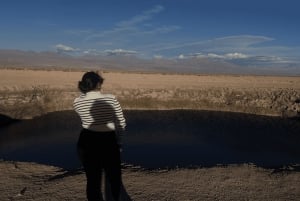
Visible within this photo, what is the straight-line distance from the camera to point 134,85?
50906 millimetres

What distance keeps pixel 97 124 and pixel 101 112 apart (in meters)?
0.22

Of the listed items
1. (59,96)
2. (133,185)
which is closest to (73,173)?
(133,185)

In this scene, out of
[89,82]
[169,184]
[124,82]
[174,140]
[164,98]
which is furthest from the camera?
[124,82]

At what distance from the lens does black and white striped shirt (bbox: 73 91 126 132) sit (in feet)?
22.9

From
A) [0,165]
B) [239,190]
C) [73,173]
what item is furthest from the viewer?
[0,165]

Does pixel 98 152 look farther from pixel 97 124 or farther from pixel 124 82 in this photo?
pixel 124 82

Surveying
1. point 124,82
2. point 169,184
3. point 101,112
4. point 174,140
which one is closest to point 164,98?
point 124,82

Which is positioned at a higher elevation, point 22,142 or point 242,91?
point 242,91

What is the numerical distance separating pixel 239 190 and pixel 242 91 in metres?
38.1

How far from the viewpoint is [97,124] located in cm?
705

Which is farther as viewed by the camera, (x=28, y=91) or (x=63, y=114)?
(x=28, y=91)

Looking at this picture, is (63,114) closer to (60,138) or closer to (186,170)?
(60,138)

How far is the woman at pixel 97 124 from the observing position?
22.9 ft

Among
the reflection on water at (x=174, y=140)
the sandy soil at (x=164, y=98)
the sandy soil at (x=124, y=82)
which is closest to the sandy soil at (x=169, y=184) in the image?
the reflection on water at (x=174, y=140)
